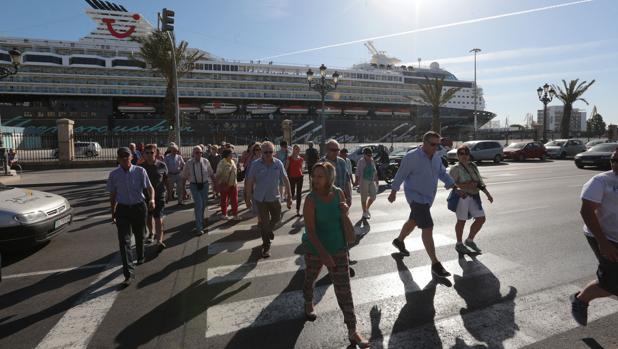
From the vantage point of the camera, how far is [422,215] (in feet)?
14.8

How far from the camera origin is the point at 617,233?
Result: 2947 mm

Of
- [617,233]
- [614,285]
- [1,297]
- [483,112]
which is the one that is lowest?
[1,297]

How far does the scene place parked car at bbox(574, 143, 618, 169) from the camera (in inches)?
692

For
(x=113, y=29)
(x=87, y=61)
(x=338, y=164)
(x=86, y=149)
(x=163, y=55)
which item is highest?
(x=113, y=29)

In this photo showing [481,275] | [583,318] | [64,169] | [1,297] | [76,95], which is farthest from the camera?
[76,95]

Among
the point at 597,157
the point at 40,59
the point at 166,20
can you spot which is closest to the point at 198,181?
the point at 166,20

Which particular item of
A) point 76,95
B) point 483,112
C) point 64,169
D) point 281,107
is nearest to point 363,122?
point 281,107

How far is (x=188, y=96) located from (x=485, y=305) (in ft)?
201

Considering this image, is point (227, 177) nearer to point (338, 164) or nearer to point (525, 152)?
point (338, 164)

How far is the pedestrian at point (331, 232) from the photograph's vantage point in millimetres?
2900

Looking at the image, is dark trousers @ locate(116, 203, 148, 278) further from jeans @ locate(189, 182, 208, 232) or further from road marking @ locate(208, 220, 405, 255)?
jeans @ locate(189, 182, 208, 232)

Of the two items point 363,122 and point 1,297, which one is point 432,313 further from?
point 363,122

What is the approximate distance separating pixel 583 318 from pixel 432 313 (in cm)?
122

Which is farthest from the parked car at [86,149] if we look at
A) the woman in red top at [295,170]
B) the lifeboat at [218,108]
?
the lifeboat at [218,108]
